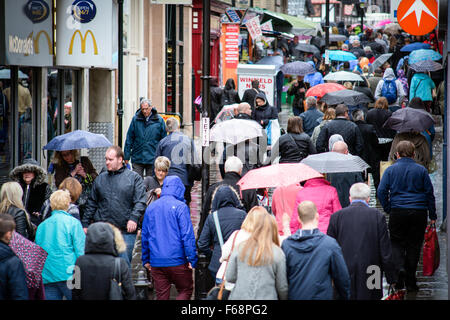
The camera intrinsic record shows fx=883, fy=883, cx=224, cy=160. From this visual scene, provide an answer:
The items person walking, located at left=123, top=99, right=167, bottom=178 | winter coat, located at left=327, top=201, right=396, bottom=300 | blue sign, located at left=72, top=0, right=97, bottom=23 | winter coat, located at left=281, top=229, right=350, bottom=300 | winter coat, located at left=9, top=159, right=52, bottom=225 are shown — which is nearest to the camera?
winter coat, located at left=281, top=229, right=350, bottom=300

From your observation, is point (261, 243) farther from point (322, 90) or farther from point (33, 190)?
point (322, 90)

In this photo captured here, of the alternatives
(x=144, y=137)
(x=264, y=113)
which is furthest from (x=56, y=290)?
(x=264, y=113)

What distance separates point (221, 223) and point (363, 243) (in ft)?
4.77

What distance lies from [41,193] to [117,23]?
6371 mm

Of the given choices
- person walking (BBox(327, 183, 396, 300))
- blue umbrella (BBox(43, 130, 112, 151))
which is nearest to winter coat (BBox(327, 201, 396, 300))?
person walking (BBox(327, 183, 396, 300))

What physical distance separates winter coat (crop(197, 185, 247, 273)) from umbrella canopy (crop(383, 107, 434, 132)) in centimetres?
550

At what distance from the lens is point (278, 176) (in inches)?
384

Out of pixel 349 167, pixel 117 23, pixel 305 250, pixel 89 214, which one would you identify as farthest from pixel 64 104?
pixel 305 250

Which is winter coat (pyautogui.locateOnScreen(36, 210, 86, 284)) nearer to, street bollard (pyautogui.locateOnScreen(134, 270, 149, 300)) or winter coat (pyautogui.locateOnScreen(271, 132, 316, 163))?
street bollard (pyautogui.locateOnScreen(134, 270, 149, 300))

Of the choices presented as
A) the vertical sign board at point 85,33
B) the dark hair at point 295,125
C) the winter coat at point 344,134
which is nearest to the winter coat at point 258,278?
the dark hair at point 295,125

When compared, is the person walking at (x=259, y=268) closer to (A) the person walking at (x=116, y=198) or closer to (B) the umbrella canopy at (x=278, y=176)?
(B) the umbrella canopy at (x=278, y=176)

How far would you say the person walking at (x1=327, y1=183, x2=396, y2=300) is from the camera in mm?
8727
